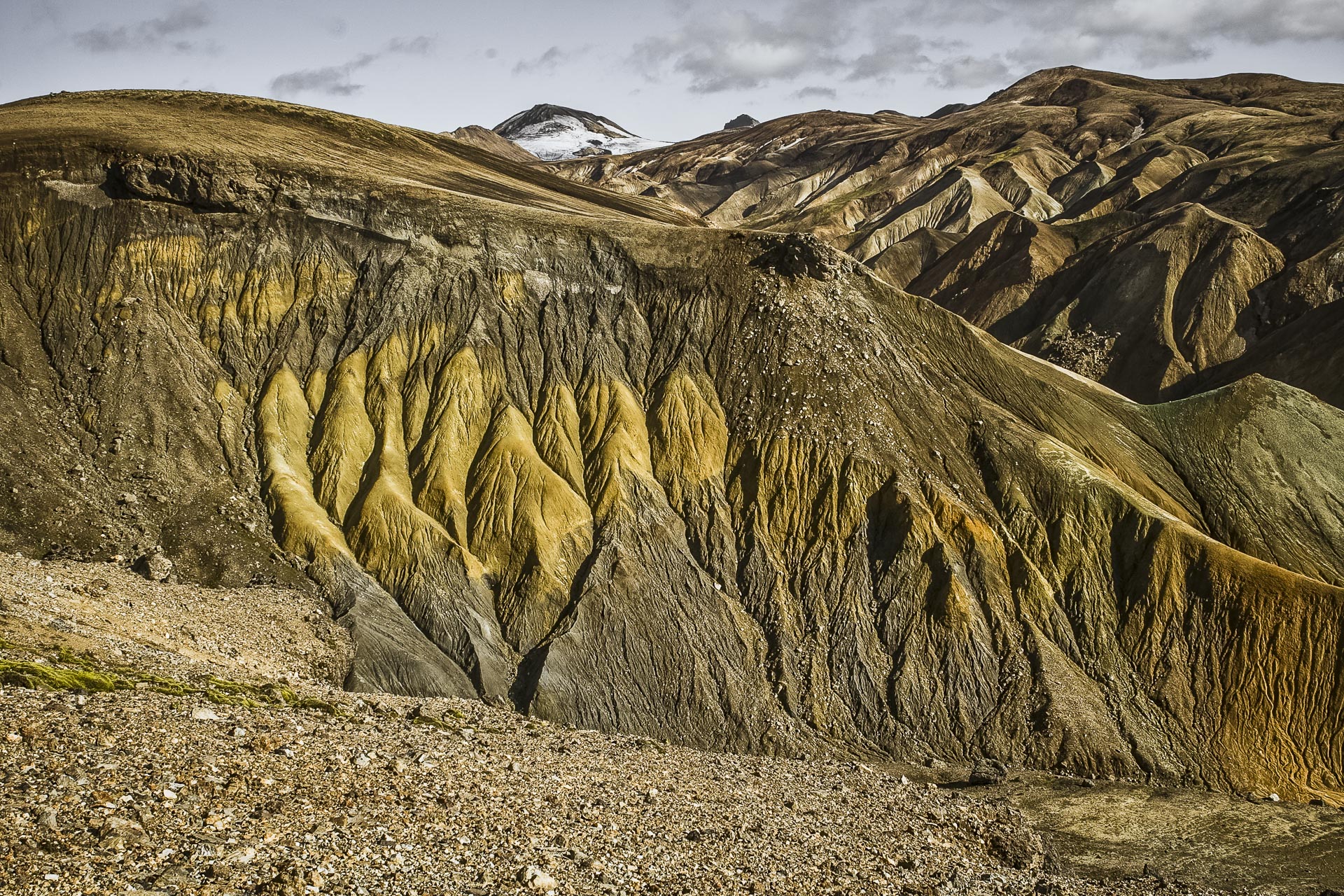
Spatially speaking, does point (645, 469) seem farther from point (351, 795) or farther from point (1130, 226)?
point (1130, 226)

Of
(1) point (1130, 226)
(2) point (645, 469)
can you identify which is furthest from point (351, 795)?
(1) point (1130, 226)

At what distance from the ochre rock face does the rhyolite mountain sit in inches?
1674

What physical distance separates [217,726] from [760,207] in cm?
17963

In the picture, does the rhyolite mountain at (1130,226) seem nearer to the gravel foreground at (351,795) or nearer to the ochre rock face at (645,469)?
the ochre rock face at (645,469)

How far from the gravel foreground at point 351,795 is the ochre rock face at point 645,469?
12.0 feet

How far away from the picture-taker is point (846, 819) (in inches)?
995

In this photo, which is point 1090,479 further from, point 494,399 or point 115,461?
point 115,461

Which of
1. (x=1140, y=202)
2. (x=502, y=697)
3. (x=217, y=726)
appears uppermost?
(x=1140, y=202)

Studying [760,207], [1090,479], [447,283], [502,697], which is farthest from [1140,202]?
[502,697]

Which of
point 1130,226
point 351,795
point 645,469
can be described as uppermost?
point 1130,226

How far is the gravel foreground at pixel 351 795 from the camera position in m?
14.4

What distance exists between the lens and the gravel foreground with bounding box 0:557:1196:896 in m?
14.4

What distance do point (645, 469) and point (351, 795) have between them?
73.1 ft

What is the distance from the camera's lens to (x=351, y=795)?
17.5m
